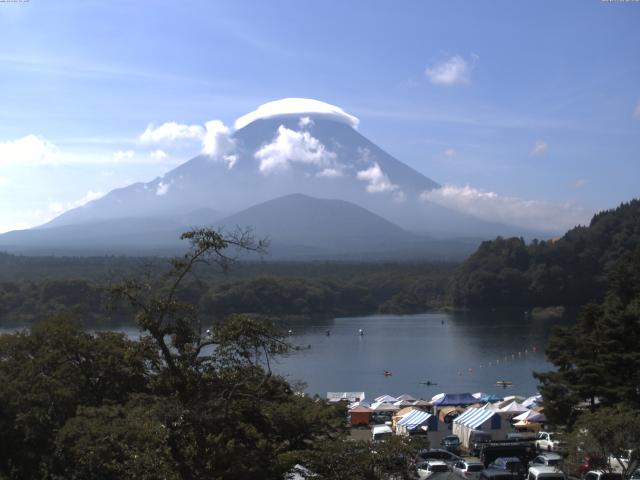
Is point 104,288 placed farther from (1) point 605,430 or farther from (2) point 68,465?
(1) point 605,430

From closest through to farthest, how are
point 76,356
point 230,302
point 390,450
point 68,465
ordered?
point 390,450
point 68,465
point 76,356
point 230,302

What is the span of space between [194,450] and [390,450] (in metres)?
1.66

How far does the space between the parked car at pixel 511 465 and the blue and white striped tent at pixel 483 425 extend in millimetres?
2967

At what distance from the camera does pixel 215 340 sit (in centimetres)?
458

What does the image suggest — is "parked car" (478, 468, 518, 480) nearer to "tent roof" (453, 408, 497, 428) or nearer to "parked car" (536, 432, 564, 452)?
"parked car" (536, 432, 564, 452)

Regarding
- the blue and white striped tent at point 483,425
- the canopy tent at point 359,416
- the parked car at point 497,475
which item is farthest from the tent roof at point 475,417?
the parked car at point 497,475

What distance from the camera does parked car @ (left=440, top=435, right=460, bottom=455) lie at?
520 inches

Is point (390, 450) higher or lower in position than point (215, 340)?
lower

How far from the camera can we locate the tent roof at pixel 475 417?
1365 cm

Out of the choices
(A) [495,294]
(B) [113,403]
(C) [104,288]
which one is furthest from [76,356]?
(A) [495,294]

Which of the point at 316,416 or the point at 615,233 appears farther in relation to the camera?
the point at 615,233

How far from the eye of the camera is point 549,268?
148ft

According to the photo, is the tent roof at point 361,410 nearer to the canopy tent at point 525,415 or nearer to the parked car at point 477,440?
the canopy tent at point 525,415

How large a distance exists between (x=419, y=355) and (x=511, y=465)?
19.6 metres
